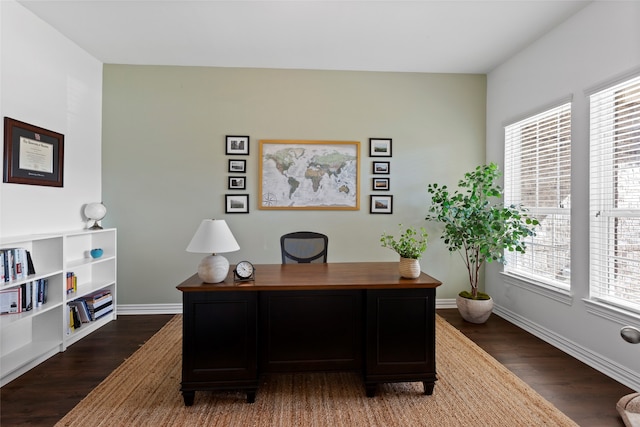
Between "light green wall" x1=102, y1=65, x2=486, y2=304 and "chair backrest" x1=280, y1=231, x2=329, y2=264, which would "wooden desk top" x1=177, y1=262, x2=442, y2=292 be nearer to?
"chair backrest" x1=280, y1=231, x2=329, y2=264

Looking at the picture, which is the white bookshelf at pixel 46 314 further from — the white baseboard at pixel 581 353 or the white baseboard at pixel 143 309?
the white baseboard at pixel 581 353

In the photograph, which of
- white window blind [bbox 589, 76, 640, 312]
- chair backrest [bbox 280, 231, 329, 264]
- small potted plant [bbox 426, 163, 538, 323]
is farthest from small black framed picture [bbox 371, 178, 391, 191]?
white window blind [bbox 589, 76, 640, 312]

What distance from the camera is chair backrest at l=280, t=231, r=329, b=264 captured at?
2.90 metres

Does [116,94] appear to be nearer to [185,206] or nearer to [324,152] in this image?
[185,206]

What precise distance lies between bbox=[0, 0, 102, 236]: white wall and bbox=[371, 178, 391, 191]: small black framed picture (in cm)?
315

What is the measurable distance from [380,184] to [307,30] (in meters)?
1.82

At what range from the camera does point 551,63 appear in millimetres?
2904

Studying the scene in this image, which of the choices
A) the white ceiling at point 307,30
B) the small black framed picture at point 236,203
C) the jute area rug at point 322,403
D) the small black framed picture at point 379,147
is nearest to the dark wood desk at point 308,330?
the jute area rug at point 322,403

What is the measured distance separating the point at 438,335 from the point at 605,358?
47.8 inches

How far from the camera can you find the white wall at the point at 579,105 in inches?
88.7

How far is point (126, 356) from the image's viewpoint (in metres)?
2.63

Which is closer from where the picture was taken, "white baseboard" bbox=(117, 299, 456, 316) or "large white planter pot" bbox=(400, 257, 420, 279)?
"large white planter pot" bbox=(400, 257, 420, 279)

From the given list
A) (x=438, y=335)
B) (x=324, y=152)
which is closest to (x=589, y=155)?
(x=438, y=335)

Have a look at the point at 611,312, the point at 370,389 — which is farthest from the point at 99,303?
the point at 611,312
